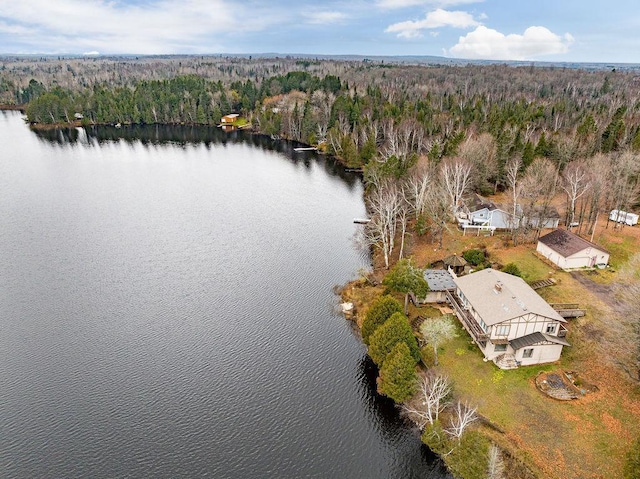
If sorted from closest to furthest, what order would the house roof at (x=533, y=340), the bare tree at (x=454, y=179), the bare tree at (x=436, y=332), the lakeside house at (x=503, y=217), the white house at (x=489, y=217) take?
1. the house roof at (x=533, y=340)
2. the bare tree at (x=436, y=332)
3. the lakeside house at (x=503, y=217)
4. the bare tree at (x=454, y=179)
5. the white house at (x=489, y=217)

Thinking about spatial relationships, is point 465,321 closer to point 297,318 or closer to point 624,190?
point 297,318

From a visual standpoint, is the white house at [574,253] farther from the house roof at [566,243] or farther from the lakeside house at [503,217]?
the lakeside house at [503,217]

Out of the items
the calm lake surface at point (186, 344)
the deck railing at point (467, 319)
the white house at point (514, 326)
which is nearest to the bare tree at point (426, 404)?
the calm lake surface at point (186, 344)

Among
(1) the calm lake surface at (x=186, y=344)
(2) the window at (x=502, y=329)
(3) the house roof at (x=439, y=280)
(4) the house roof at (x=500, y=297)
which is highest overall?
(4) the house roof at (x=500, y=297)

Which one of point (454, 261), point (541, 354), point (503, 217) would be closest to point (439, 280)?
point (454, 261)

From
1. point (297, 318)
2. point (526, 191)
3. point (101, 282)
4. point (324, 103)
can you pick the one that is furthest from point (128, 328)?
point (324, 103)

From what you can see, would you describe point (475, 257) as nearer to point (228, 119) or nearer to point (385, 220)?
point (385, 220)
